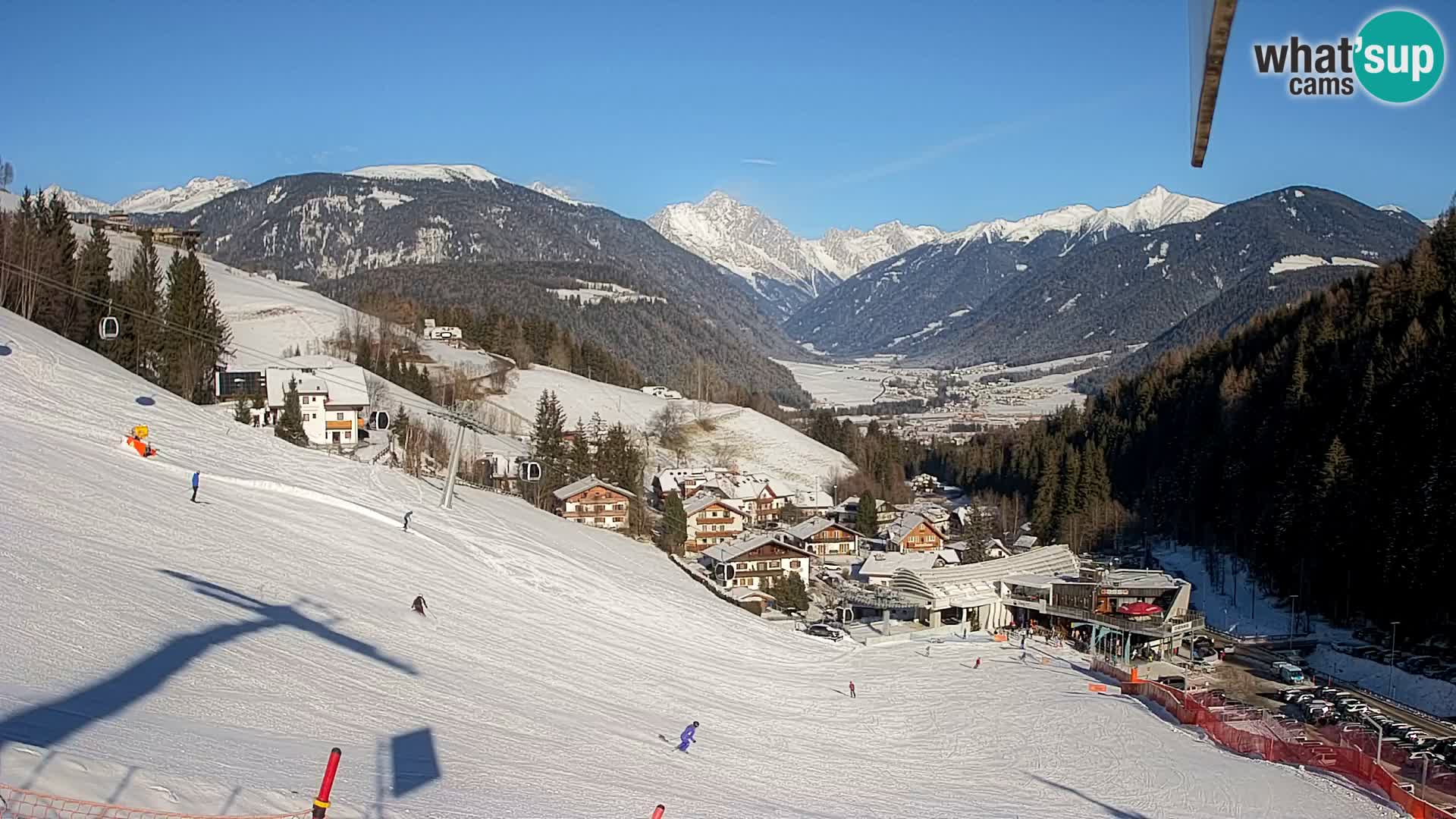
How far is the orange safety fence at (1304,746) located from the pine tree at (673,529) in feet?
93.9

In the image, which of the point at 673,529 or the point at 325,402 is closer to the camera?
the point at 673,529

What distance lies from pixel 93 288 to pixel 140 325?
10.7 ft

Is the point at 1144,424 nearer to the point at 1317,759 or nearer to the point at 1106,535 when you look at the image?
the point at 1106,535

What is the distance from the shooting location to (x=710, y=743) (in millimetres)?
17531

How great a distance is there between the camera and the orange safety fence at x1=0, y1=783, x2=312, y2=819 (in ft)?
24.0

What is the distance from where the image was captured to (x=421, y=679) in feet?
55.1

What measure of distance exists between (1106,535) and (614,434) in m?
32.5

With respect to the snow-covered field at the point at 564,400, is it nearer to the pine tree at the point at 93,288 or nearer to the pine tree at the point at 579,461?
the pine tree at the point at 579,461

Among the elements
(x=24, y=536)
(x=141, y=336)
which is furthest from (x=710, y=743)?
(x=141, y=336)

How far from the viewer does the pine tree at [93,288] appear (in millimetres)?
49156

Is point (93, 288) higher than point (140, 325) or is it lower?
higher

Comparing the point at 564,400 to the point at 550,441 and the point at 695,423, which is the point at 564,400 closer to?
the point at 695,423

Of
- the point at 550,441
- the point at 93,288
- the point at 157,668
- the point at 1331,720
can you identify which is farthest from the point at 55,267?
the point at 1331,720

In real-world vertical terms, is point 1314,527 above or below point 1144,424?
below
